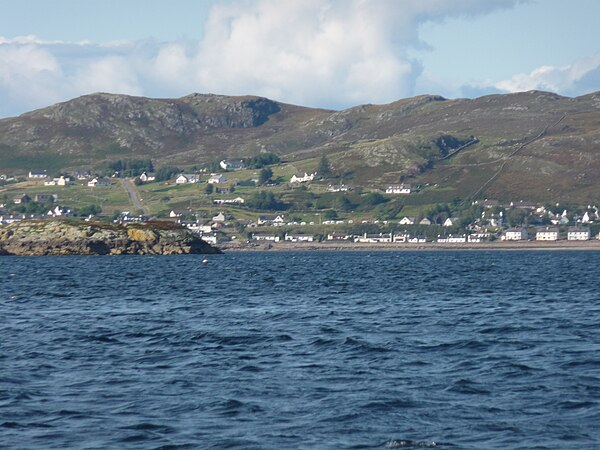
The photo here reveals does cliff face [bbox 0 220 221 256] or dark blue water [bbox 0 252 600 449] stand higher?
cliff face [bbox 0 220 221 256]

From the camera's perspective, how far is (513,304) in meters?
61.7

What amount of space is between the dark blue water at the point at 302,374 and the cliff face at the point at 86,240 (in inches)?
4748

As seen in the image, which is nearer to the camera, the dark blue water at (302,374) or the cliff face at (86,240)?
the dark blue water at (302,374)

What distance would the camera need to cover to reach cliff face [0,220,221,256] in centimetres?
18362

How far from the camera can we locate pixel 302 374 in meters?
33.4

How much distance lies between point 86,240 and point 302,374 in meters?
155

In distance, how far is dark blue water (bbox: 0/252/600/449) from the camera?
24969 millimetres

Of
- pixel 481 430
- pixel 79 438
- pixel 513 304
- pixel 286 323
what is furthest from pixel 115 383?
pixel 513 304

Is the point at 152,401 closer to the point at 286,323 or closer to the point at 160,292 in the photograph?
the point at 286,323

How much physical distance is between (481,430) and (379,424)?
2.68 metres

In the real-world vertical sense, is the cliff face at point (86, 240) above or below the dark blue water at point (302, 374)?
above

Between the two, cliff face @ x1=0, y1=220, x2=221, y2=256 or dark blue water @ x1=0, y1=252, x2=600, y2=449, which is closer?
dark blue water @ x1=0, y1=252, x2=600, y2=449

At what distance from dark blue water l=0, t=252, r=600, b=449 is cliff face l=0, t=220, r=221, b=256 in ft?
396

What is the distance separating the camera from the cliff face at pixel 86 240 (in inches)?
7229
